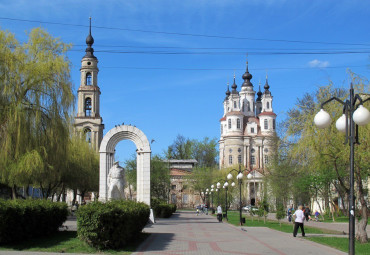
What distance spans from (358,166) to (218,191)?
136ft

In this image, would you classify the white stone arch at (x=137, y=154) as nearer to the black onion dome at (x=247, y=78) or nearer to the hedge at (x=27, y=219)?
the hedge at (x=27, y=219)

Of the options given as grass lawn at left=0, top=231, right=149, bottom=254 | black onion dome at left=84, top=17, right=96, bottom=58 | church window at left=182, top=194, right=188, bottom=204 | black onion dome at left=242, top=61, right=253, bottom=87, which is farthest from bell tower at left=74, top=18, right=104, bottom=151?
grass lawn at left=0, top=231, right=149, bottom=254

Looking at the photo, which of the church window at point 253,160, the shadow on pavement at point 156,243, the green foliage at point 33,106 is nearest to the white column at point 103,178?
the green foliage at point 33,106

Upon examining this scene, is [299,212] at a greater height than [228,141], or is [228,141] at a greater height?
[228,141]

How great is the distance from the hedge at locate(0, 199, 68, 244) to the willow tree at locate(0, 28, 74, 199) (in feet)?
17.6

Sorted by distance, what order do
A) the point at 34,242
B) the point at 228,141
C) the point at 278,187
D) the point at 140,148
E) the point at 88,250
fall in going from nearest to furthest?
1. the point at 88,250
2. the point at 34,242
3. the point at 140,148
4. the point at 278,187
5. the point at 228,141

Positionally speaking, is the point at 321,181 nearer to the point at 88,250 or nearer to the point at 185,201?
the point at 88,250

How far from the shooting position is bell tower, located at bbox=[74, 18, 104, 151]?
66875 millimetres

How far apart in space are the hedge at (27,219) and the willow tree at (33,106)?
5.36 metres

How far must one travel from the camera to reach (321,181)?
4156cm

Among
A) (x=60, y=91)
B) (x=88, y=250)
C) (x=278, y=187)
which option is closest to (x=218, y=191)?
(x=278, y=187)

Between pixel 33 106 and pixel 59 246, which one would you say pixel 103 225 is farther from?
pixel 33 106

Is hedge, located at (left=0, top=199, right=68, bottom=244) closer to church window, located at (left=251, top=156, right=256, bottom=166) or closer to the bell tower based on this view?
the bell tower

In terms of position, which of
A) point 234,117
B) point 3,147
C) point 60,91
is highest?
point 234,117
